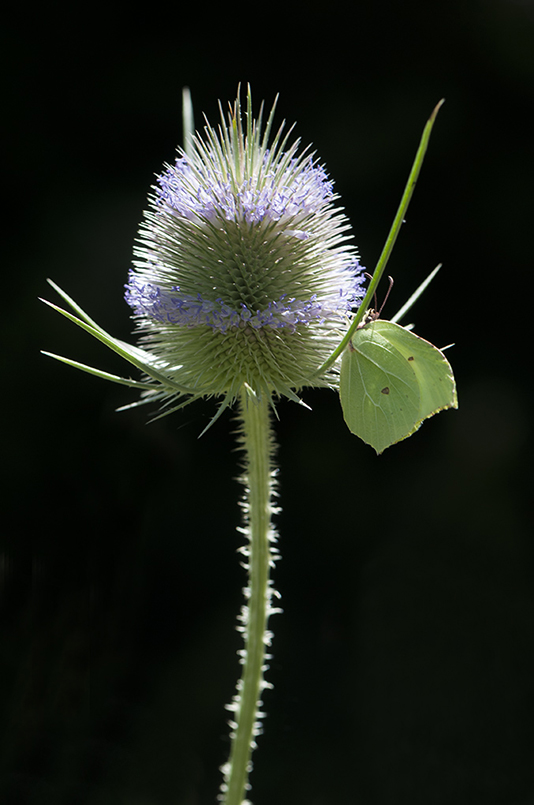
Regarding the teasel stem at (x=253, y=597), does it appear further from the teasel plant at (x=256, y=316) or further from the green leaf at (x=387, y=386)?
the green leaf at (x=387, y=386)

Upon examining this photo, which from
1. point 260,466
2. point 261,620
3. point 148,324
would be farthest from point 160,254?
point 261,620

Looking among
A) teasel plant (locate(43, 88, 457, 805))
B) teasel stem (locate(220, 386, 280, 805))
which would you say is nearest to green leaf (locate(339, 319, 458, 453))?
teasel plant (locate(43, 88, 457, 805))

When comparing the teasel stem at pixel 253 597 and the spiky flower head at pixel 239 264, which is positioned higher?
the spiky flower head at pixel 239 264

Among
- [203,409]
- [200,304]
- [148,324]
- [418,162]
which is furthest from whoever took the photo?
[203,409]

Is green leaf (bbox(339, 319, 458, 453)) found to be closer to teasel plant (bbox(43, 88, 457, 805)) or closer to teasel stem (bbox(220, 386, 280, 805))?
teasel plant (bbox(43, 88, 457, 805))

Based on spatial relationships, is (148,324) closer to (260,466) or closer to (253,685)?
(260,466)

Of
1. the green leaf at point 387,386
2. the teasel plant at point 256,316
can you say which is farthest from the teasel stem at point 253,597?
the green leaf at point 387,386
